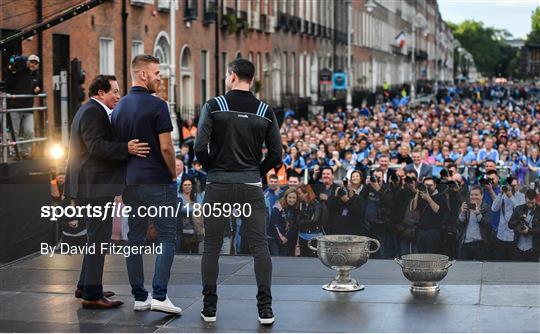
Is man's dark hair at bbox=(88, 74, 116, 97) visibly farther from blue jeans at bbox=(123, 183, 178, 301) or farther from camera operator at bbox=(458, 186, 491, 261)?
camera operator at bbox=(458, 186, 491, 261)

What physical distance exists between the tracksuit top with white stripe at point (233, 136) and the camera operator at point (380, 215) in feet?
14.0

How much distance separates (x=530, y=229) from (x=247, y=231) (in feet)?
15.8

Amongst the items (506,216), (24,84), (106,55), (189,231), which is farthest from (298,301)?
(106,55)

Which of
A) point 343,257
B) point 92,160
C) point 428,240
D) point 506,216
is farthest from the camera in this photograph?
point 428,240

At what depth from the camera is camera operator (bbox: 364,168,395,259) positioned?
11.7m

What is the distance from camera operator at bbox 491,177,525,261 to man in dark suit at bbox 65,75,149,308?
187 inches


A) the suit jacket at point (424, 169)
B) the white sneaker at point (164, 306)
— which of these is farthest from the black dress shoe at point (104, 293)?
the suit jacket at point (424, 169)

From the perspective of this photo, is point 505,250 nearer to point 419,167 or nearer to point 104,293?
point 104,293

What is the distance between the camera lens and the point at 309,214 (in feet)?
38.8

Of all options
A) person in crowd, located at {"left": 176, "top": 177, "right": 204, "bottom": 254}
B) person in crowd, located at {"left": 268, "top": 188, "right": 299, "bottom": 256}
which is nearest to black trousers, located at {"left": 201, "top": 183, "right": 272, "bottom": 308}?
person in crowd, located at {"left": 176, "top": 177, "right": 204, "bottom": 254}

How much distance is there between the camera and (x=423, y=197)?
1198cm

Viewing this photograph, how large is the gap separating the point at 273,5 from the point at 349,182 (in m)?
36.7

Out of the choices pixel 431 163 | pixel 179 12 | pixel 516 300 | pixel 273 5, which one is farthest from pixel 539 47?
pixel 516 300

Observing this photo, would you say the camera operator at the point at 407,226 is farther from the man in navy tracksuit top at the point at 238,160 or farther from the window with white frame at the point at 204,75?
the window with white frame at the point at 204,75
